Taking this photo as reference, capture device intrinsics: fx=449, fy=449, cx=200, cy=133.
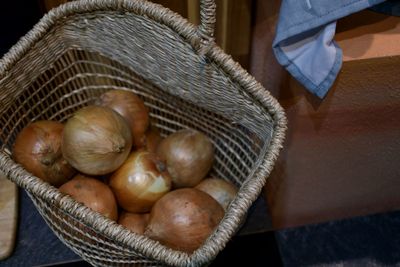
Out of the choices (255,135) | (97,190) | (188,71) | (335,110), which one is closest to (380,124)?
(335,110)

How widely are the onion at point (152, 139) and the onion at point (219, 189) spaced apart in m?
0.11

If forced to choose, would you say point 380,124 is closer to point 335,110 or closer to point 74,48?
point 335,110

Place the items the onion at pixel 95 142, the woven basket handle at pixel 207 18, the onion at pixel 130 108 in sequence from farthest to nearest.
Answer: the onion at pixel 130 108
the onion at pixel 95 142
the woven basket handle at pixel 207 18

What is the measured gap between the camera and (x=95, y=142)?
647 mm

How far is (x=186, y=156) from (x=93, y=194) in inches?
6.5

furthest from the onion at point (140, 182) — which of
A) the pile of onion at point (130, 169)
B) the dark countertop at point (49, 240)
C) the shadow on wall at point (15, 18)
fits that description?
the shadow on wall at point (15, 18)

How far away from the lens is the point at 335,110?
72 cm

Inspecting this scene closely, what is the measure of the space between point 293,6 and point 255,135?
204 millimetres

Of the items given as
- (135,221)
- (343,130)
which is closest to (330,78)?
(343,130)

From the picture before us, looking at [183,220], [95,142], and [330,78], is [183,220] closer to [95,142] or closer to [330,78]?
[95,142]

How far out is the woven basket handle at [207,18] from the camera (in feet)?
1.80

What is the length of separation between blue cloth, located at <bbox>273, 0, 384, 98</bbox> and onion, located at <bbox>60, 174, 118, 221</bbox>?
33 cm

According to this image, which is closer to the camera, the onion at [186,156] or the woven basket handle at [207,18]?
the woven basket handle at [207,18]

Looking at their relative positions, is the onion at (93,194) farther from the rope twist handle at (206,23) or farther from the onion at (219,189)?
the rope twist handle at (206,23)
